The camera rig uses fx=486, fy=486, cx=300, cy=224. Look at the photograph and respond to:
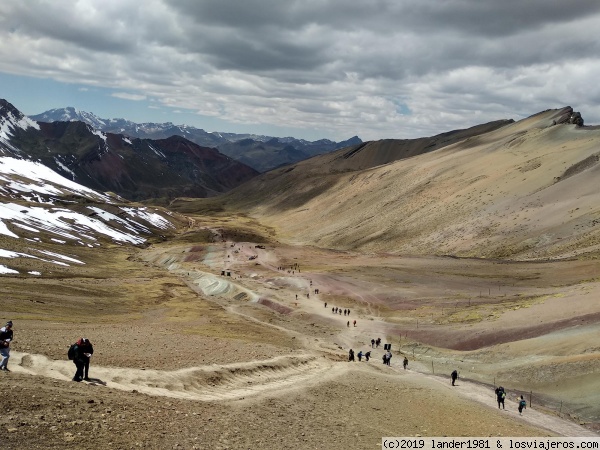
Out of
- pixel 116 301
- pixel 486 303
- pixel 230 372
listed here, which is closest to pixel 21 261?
pixel 116 301

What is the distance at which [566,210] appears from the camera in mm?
109750

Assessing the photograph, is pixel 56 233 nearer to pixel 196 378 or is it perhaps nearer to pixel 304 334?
pixel 304 334

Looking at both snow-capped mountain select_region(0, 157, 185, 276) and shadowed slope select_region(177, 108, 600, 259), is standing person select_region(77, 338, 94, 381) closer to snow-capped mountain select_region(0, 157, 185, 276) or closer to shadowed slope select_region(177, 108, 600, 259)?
snow-capped mountain select_region(0, 157, 185, 276)

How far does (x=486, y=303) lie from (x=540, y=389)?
96.4ft

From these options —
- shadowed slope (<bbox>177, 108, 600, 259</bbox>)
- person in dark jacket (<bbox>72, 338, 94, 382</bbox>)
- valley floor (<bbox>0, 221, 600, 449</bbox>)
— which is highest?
shadowed slope (<bbox>177, 108, 600, 259</bbox>)

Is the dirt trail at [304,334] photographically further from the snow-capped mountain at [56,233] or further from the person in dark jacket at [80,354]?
the snow-capped mountain at [56,233]

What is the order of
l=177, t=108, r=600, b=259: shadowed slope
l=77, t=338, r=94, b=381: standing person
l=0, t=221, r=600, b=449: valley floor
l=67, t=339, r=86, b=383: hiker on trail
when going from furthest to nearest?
l=177, t=108, r=600, b=259: shadowed slope < l=67, t=339, r=86, b=383: hiker on trail < l=77, t=338, r=94, b=381: standing person < l=0, t=221, r=600, b=449: valley floor

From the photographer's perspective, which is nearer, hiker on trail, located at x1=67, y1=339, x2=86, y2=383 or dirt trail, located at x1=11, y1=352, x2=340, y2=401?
hiker on trail, located at x1=67, y1=339, x2=86, y2=383

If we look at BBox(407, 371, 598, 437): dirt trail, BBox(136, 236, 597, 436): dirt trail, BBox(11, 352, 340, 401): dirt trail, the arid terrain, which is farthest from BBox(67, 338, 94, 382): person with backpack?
BBox(407, 371, 598, 437): dirt trail

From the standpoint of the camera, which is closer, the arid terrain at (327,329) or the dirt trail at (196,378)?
the arid terrain at (327,329)

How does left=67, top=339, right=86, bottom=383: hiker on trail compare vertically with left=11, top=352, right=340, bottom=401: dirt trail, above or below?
above

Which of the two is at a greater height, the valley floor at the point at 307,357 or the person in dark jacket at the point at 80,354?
the person in dark jacket at the point at 80,354

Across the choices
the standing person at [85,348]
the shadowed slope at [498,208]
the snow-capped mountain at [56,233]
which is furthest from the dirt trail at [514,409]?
the snow-capped mountain at [56,233]

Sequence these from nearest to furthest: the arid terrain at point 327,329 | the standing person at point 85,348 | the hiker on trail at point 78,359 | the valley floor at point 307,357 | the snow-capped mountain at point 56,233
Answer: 1. the valley floor at point 307,357
2. the arid terrain at point 327,329
3. the standing person at point 85,348
4. the hiker on trail at point 78,359
5. the snow-capped mountain at point 56,233
